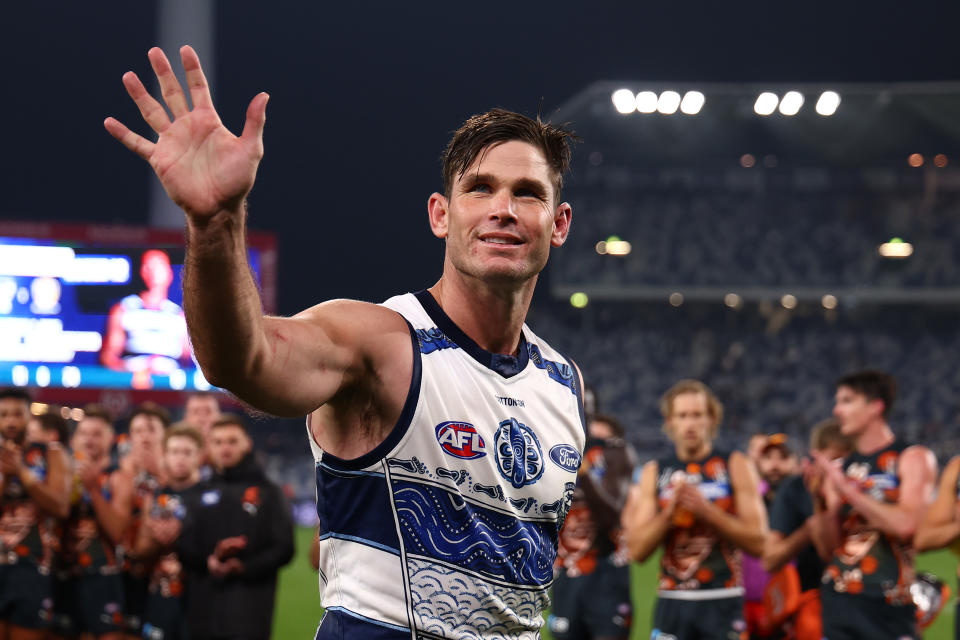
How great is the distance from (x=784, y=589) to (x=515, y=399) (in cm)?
590

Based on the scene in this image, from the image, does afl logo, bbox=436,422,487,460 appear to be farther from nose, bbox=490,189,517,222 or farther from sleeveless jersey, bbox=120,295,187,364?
sleeveless jersey, bbox=120,295,187,364

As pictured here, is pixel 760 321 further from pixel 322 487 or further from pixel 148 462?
pixel 322 487

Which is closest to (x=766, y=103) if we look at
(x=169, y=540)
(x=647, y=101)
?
(x=647, y=101)

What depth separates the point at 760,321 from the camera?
35.1 metres

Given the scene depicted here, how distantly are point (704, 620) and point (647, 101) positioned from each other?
26.9m

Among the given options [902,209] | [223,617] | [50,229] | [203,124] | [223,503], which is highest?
[902,209]

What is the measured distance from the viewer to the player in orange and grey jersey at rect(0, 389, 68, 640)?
7.80 meters

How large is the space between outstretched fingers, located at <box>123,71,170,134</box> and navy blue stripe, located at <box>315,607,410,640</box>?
1.22m

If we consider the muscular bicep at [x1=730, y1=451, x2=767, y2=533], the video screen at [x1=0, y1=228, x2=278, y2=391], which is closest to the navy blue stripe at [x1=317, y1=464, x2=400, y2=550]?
the muscular bicep at [x1=730, y1=451, x2=767, y2=533]

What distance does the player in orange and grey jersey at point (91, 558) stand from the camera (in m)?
8.20

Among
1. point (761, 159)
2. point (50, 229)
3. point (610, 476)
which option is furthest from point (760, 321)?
point (610, 476)

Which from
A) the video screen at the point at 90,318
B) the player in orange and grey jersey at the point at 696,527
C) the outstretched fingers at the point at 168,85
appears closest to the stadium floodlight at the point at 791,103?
the video screen at the point at 90,318

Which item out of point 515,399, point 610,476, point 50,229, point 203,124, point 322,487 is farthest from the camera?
point 50,229

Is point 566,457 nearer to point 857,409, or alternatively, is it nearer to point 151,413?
point 857,409
